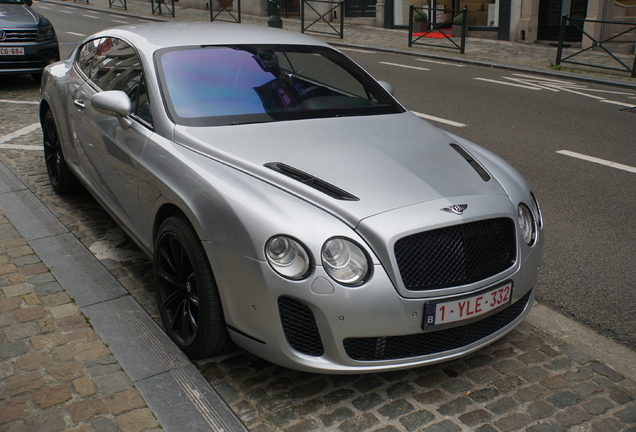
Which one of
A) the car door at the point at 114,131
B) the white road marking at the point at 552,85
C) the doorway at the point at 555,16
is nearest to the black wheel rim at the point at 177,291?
the car door at the point at 114,131

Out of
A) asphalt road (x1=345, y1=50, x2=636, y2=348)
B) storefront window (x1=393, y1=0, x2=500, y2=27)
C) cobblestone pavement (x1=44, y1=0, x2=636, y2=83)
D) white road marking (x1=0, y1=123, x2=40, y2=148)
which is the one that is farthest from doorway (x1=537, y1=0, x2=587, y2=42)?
white road marking (x1=0, y1=123, x2=40, y2=148)

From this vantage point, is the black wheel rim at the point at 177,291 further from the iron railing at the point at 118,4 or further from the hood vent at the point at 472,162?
the iron railing at the point at 118,4

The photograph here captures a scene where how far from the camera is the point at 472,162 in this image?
3.56 meters

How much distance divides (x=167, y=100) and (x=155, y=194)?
0.59 meters

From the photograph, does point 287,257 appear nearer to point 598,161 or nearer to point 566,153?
point 598,161

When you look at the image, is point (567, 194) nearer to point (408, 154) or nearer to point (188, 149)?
point (408, 154)

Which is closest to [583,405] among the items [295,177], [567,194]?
[295,177]

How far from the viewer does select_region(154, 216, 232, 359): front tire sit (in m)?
3.02

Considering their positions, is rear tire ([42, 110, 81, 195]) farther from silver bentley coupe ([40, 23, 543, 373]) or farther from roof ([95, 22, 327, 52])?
silver bentley coupe ([40, 23, 543, 373])

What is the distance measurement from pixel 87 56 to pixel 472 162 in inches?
127

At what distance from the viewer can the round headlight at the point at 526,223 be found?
3.22 meters

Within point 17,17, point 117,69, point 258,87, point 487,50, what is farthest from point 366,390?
point 487,50

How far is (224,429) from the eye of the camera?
278 cm

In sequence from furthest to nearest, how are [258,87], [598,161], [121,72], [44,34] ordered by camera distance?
[44,34], [598,161], [121,72], [258,87]
